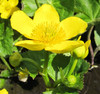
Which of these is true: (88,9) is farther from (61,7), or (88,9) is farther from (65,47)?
(65,47)

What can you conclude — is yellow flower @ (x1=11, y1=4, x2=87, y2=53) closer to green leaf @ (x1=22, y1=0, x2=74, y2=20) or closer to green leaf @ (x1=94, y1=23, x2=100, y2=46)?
green leaf @ (x1=22, y1=0, x2=74, y2=20)

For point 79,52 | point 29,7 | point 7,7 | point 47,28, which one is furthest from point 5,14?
point 79,52

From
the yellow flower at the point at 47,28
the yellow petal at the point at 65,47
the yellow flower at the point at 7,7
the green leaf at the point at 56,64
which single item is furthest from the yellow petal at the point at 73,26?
the yellow flower at the point at 7,7

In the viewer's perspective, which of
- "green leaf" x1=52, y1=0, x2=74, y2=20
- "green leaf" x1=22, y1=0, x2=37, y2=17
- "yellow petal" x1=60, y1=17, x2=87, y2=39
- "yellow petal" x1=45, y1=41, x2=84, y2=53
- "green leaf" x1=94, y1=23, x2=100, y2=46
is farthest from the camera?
"green leaf" x1=94, y1=23, x2=100, y2=46

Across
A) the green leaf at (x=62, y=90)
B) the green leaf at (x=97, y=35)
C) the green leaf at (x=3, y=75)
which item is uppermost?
the green leaf at (x=97, y=35)

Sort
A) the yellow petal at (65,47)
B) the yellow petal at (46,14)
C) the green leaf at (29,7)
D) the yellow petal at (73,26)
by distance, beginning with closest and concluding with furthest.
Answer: the yellow petal at (65,47) → the yellow petal at (73,26) → the yellow petal at (46,14) → the green leaf at (29,7)

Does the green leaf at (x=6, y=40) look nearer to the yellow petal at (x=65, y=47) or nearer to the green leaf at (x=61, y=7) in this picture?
the green leaf at (x=61, y=7)

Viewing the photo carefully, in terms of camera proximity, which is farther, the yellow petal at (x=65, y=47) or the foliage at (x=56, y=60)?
the foliage at (x=56, y=60)

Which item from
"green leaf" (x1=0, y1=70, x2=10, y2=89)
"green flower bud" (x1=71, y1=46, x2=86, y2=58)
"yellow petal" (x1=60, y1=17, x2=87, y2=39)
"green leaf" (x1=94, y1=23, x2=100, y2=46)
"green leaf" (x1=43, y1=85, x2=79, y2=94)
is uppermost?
"yellow petal" (x1=60, y1=17, x2=87, y2=39)

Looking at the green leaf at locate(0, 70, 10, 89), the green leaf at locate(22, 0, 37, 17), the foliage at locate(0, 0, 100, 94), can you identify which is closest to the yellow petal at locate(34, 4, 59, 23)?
the foliage at locate(0, 0, 100, 94)
